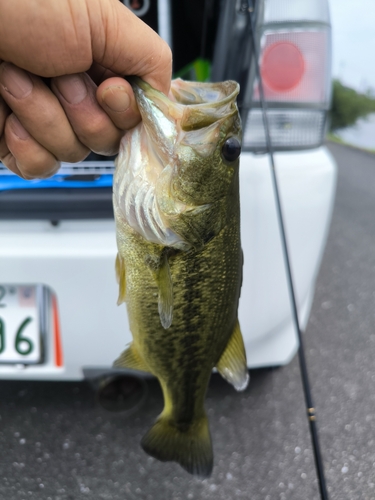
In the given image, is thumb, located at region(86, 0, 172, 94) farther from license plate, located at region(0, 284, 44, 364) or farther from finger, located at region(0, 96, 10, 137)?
license plate, located at region(0, 284, 44, 364)

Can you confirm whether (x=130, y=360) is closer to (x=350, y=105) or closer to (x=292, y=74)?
(x=292, y=74)

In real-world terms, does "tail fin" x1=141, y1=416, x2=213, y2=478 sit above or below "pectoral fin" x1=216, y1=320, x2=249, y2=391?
below

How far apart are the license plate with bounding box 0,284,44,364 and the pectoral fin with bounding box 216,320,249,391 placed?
704 millimetres

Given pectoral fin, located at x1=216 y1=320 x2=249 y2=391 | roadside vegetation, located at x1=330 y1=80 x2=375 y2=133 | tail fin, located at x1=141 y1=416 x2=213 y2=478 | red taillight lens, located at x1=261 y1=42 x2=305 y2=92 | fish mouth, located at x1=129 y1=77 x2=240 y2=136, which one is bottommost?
roadside vegetation, located at x1=330 y1=80 x2=375 y2=133

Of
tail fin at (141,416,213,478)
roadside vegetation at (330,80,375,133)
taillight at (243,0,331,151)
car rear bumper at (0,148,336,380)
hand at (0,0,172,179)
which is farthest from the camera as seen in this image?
roadside vegetation at (330,80,375,133)

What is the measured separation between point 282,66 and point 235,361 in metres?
1.15

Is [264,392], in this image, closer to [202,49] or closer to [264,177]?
[264,177]

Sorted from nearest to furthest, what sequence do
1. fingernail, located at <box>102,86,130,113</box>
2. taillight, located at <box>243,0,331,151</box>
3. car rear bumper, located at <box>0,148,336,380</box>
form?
1. fingernail, located at <box>102,86,130,113</box>
2. car rear bumper, located at <box>0,148,336,380</box>
3. taillight, located at <box>243,0,331,151</box>

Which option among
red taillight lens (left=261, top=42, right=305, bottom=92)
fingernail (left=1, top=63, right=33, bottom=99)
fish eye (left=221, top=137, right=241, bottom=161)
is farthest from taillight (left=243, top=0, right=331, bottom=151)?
fingernail (left=1, top=63, right=33, bottom=99)

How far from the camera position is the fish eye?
956mm

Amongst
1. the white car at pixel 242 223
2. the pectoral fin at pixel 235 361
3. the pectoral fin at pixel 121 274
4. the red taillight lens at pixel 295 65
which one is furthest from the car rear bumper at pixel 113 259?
the pectoral fin at pixel 235 361

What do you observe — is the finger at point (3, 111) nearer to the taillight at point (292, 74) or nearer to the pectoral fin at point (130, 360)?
the pectoral fin at point (130, 360)

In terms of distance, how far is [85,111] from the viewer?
92 cm

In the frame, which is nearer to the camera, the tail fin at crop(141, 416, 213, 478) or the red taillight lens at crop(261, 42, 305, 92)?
the tail fin at crop(141, 416, 213, 478)
